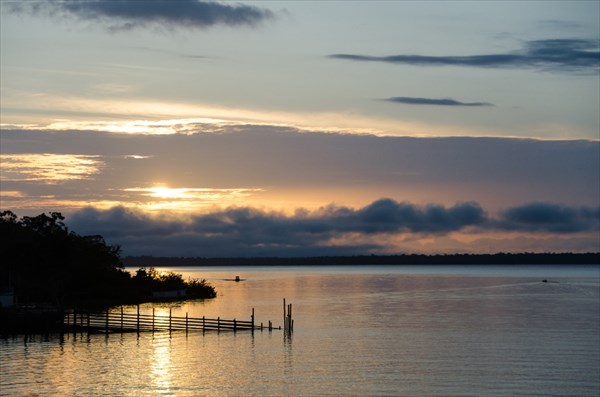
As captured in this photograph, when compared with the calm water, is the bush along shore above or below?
above

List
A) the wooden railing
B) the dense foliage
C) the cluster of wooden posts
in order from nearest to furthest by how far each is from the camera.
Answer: the wooden railing
the cluster of wooden posts
the dense foliage

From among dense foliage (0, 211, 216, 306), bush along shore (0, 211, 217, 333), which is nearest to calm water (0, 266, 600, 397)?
bush along shore (0, 211, 217, 333)

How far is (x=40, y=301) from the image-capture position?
12219cm

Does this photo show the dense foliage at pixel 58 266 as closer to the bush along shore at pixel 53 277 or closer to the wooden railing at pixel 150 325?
the bush along shore at pixel 53 277

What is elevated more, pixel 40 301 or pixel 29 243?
pixel 29 243

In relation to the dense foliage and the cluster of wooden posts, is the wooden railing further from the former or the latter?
the dense foliage

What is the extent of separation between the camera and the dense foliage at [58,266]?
11494 cm

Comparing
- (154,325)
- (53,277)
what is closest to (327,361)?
(154,325)

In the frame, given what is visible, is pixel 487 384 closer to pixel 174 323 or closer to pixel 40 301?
pixel 174 323

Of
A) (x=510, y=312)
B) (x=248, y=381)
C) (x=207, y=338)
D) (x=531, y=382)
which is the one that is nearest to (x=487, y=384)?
(x=531, y=382)

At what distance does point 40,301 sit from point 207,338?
37916mm

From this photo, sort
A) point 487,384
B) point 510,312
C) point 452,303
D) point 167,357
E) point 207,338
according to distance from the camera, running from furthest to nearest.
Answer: point 452,303 → point 510,312 → point 207,338 → point 167,357 → point 487,384

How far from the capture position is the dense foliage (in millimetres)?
114938

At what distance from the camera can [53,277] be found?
116062 millimetres
